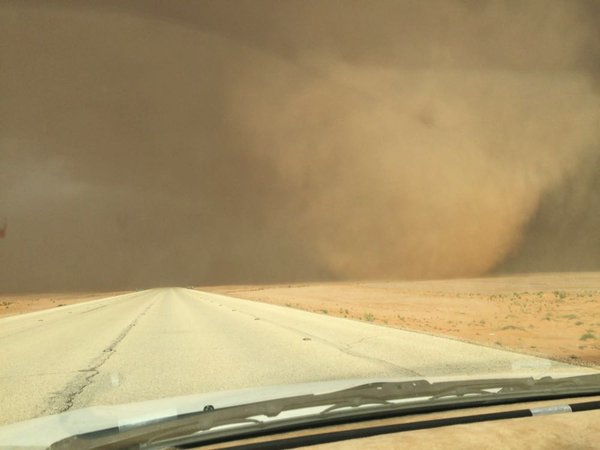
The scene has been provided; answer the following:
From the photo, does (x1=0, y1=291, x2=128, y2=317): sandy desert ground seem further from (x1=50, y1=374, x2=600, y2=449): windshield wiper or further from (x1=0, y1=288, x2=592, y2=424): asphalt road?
(x1=50, y1=374, x2=600, y2=449): windshield wiper

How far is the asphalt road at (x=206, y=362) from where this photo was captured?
686 centimetres

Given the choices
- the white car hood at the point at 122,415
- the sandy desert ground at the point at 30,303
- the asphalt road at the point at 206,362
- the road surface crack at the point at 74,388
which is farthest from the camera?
the sandy desert ground at the point at 30,303

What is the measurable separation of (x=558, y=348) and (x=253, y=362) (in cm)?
609

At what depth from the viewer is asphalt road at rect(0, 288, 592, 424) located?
686 centimetres

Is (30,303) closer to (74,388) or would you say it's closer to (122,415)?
(74,388)

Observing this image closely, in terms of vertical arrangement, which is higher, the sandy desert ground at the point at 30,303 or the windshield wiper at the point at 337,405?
the sandy desert ground at the point at 30,303

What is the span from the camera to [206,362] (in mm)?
9109

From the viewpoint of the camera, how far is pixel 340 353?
Result: 9.82 m

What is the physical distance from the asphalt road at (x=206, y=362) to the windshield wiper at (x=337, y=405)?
2789mm

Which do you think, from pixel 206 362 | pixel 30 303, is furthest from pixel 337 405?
pixel 30 303

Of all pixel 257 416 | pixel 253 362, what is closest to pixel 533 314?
pixel 253 362

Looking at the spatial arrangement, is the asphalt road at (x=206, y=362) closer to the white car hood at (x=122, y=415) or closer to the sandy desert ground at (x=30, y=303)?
the white car hood at (x=122, y=415)

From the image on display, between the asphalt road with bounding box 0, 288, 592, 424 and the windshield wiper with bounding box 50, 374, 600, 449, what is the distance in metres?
2.79

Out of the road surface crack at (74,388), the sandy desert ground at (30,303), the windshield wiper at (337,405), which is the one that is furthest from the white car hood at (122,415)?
the sandy desert ground at (30,303)
